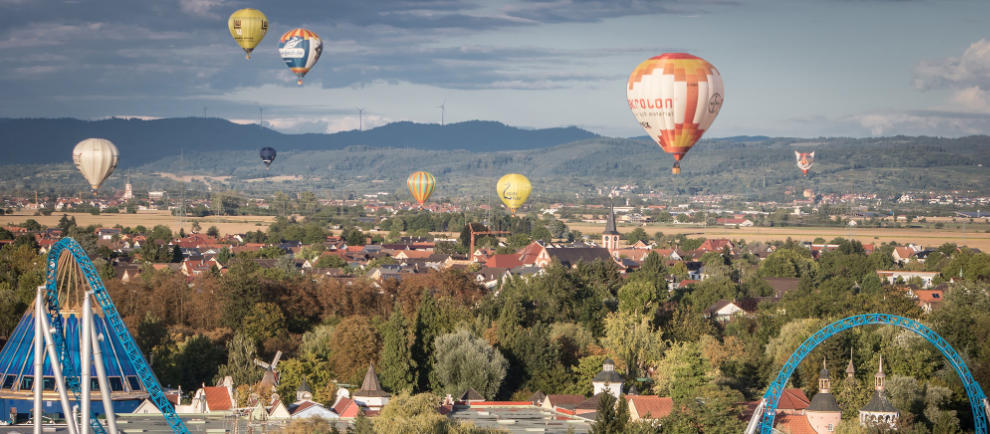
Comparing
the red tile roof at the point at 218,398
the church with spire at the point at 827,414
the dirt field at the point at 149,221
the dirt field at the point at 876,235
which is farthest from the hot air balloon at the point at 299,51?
the dirt field at the point at 876,235

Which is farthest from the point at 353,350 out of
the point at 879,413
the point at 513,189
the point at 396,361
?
the point at 513,189

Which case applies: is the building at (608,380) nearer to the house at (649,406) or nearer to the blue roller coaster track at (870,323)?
the house at (649,406)

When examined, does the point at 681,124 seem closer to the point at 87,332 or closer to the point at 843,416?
the point at 843,416

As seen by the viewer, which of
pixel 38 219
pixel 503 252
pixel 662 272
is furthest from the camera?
pixel 38 219

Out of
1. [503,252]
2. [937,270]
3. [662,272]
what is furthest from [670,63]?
[503,252]

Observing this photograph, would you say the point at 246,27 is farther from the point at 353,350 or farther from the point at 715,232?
the point at 715,232

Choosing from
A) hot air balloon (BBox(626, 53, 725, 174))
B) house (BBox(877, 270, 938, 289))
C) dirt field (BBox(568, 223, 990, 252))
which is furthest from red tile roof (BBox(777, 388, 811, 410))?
dirt field (BBox(568, 223, 990, 252))
